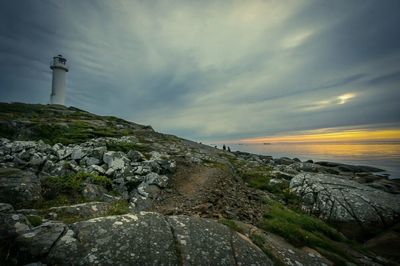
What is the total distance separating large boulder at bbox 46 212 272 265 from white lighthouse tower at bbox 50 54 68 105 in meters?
104

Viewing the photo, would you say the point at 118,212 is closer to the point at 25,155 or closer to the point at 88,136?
the point at 25,155

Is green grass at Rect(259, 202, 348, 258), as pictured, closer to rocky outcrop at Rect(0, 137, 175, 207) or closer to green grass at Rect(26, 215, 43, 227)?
rocky outcrop at Rect(0, 137, 175, 207)

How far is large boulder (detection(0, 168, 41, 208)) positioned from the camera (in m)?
10.0

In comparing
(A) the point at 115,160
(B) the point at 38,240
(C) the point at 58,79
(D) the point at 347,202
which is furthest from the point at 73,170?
(C) the point at 58,79

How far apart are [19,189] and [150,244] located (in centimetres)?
869

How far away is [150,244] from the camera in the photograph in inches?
246

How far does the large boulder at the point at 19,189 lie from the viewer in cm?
1003

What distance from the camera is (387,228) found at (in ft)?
49.8

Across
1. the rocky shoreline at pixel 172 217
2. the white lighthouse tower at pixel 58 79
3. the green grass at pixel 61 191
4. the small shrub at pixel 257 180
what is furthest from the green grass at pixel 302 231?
the white lighthouse tower at pixel 58 79

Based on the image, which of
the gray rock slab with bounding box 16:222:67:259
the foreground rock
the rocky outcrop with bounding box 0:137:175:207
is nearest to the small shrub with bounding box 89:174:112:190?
the rocky outcrop with bounding box 0:137:175:207

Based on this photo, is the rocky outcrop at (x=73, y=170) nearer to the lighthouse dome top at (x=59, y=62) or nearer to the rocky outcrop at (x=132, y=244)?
the rocky outcrop at (x=132, y=244)

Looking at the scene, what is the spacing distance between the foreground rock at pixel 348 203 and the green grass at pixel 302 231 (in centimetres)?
408

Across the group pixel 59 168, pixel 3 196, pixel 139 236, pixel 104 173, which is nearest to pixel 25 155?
Result: pixel 59 168

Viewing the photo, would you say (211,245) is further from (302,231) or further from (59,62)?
(59,62)
